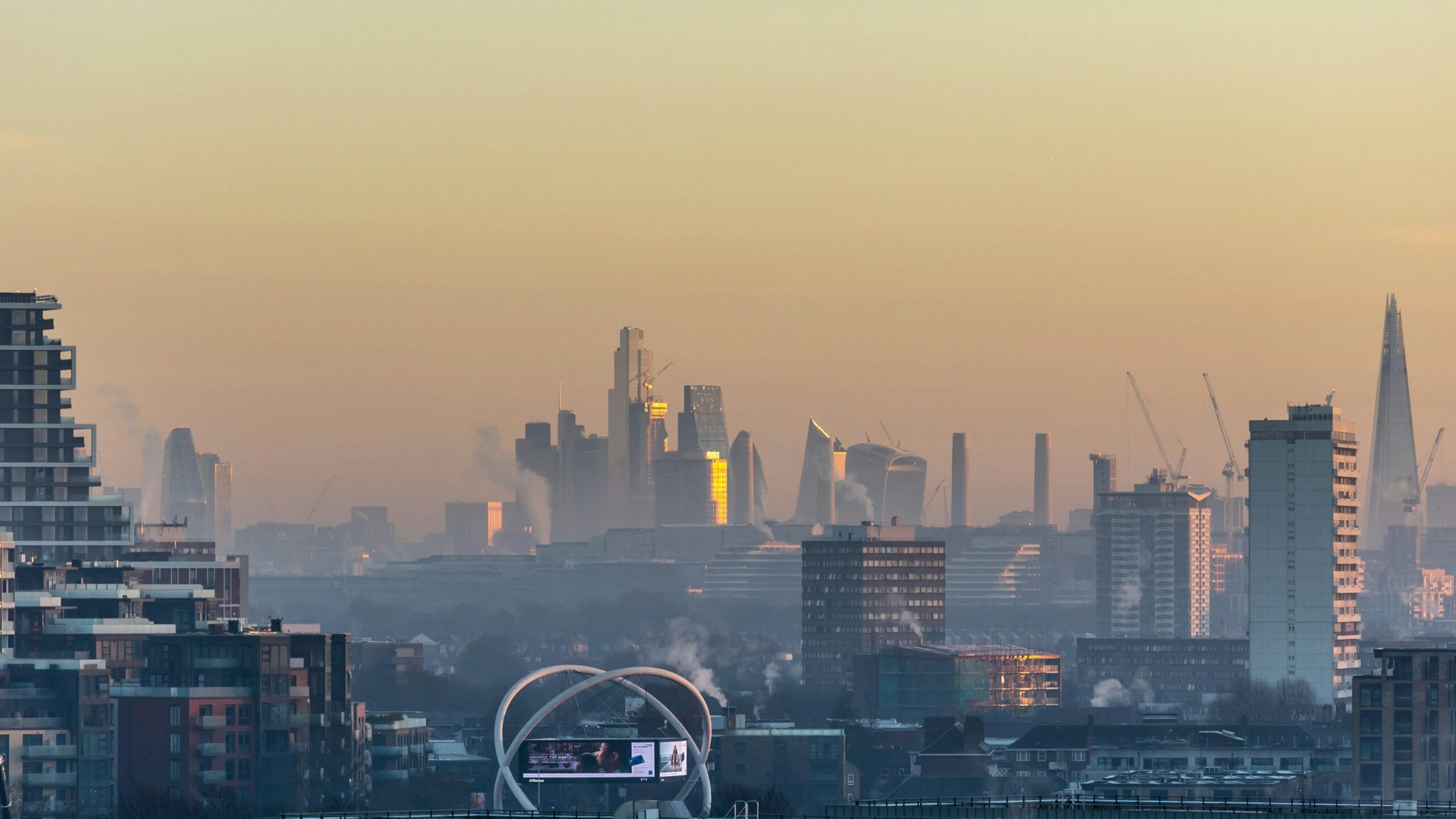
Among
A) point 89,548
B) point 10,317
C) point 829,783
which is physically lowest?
point 829,783

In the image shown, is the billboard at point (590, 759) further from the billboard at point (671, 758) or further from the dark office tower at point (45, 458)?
the dark office tower at point (45, 458)

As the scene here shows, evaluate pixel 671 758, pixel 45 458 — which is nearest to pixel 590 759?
pixel 671 758

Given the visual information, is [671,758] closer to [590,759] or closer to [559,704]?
[590,759]

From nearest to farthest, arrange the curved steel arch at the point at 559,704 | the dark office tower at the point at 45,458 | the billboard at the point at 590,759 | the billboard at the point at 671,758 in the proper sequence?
1. the curved steel arch at the point at 559,704
2. the billboard at the point at 590,759
3. the billboard at the point at 671,758
4. the dark office tower at the point at 45,458

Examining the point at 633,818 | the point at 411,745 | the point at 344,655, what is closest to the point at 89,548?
the point at 411,745

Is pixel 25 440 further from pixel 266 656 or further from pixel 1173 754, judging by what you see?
pixel 1173 754

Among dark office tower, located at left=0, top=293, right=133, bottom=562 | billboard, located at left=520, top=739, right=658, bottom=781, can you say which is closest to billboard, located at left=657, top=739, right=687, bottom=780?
billboard, located at left=520, top=739, right=658, bottom=781

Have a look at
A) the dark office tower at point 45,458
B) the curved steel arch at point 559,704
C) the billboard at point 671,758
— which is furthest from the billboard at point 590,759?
the dark office tower at point 45,458
